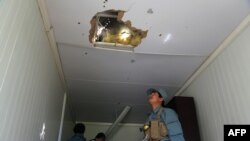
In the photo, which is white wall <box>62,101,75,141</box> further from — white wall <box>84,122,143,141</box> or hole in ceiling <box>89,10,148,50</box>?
hole in ceiling <box>89,10,148,50</box>

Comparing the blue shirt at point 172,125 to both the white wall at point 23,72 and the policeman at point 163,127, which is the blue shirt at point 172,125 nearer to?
the policeman at point 163,127

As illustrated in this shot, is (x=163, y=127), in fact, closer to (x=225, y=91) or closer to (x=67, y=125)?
(x=225, y=91)

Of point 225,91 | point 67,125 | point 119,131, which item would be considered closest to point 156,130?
point 225,91

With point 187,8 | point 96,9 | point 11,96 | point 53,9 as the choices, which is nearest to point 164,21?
point 187,8

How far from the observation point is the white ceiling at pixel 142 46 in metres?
1.68

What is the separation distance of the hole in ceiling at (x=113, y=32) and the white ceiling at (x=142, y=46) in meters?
0.05

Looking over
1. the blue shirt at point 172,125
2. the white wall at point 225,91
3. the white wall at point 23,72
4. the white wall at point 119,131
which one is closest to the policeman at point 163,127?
the blue shirt at point 172,125

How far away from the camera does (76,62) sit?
2.32 meters

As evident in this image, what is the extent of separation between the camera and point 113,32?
1.98 metres

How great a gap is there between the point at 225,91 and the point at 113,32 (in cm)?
104

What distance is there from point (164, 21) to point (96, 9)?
0.51m

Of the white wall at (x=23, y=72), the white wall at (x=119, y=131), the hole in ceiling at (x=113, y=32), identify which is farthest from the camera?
the white wall at (x=119, y=131)

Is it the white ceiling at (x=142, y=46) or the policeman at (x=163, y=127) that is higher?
the white ceiling at (x=142, y=46)

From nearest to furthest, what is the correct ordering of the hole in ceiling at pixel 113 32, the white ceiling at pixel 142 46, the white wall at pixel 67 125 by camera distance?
1. the white ceiling at pixel 142 46
2. the hole in ceiling at pixel 113 32
3. the white wall at pixel 67 125
